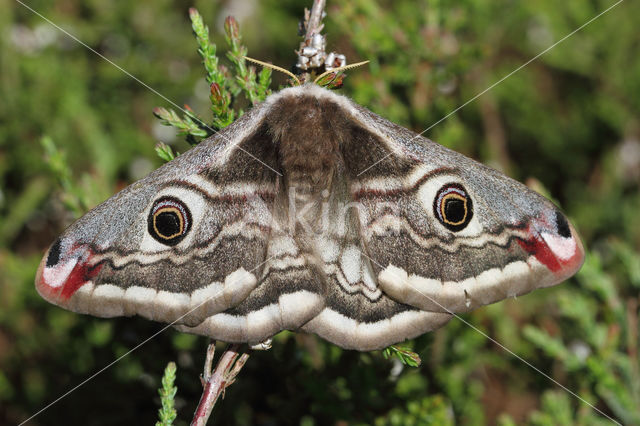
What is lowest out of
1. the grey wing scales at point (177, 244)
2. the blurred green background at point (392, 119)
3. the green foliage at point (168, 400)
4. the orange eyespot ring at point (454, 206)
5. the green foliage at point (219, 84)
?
the blurred green background at point (392, 119)

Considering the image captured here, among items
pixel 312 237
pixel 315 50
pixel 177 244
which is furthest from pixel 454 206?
pixel 177 244

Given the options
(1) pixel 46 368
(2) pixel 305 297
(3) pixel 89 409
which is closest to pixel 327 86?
(2) pixel 305 297

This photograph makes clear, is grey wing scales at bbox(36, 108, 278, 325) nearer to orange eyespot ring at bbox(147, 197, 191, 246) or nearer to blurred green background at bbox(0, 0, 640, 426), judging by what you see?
orange eyespot ring at bbox(147, 197, 191, 246)

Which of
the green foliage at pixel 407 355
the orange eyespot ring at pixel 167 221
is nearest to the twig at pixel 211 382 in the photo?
the orange eyespot ring at pixel 167 221

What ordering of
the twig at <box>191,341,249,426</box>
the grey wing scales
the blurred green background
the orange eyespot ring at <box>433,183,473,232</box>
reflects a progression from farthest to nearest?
the blurred green background < the orange eyespot ring at <box>433,183,473,232</box> < the grey wing scales < the twig at <box>191,341,249,426</box>

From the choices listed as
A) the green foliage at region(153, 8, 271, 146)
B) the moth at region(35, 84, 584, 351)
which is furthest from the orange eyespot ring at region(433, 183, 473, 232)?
the green foliage at region(153, 8, 271, 146)

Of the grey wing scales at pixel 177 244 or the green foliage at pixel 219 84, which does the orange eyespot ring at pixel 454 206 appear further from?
the green foliage at pixel 219 84
